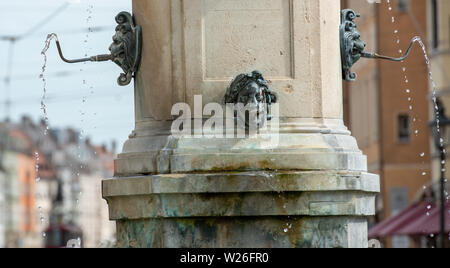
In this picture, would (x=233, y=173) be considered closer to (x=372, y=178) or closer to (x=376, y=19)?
(x=372, y=178)

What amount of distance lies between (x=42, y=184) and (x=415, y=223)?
12913 centimetres

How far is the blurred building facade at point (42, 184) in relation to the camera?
144625 mm

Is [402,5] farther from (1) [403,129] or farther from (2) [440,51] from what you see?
(2) [440,51]

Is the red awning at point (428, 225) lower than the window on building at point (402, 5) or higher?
lower

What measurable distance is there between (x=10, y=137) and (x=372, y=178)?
14113cm

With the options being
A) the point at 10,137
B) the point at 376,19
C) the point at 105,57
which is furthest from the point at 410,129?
the point at 10,137

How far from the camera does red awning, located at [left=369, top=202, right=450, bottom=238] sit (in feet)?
96.8

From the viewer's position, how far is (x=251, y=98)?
10648mm

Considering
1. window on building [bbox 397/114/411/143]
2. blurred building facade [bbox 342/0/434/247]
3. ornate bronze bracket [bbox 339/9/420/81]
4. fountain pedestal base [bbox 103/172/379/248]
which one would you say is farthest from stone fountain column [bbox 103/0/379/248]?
window on building [bbox 397/114/411/143]

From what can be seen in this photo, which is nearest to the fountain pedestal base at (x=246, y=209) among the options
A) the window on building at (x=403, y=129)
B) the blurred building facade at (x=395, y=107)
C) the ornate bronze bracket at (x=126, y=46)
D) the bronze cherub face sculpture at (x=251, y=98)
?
the bronze cherub face sculpture at (x=251, y=98)

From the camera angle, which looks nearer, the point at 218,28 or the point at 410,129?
the point at 218,28

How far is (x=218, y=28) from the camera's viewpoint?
425 inches

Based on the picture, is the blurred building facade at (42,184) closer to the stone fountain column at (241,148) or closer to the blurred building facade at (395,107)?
the blurred building facade at (395,107)

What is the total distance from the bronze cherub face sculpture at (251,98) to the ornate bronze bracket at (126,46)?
79cm
